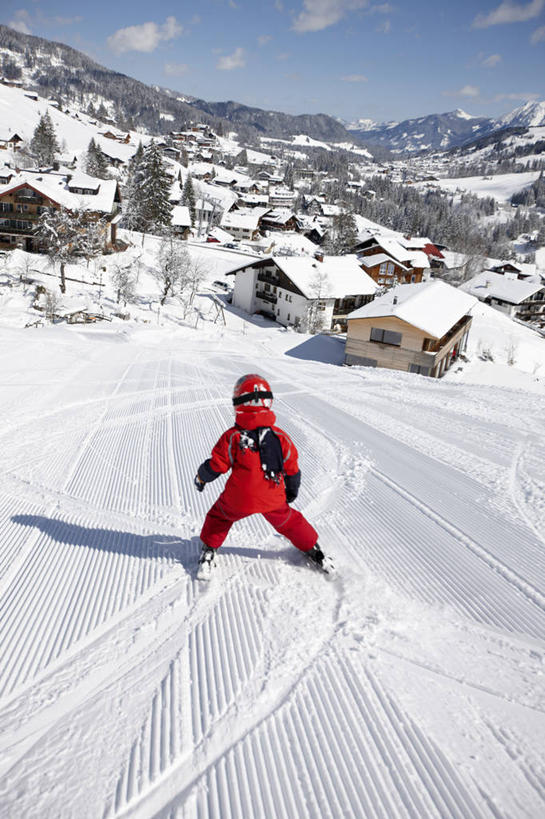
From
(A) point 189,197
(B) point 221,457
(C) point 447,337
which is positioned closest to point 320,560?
(B) point 221,457

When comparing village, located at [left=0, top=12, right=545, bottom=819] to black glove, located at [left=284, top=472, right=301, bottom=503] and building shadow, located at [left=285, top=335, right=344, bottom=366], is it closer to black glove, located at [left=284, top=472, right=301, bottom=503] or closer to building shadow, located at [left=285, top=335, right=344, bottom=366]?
black glove, located at [left=284, top=472, right=301, bottom=503]

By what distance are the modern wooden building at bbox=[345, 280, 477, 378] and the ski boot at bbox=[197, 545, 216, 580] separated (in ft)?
68.6

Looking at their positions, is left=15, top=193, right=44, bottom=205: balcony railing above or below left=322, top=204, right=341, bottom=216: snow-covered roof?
below

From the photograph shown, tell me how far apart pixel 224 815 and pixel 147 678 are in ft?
2.64

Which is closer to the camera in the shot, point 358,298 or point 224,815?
point 224,815

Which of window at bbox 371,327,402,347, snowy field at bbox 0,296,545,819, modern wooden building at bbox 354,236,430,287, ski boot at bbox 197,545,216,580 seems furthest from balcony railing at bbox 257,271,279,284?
ski boot at bbox 197,545,216,580

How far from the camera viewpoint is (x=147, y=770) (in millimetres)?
2025

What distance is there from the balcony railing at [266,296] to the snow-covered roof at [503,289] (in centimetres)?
3753

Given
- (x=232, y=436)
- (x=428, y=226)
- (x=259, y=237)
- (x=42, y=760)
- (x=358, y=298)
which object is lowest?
(x=42, y=760)

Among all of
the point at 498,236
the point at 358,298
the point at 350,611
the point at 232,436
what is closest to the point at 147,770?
the point at 350,611

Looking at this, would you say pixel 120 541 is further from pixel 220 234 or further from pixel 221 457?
pixel 220 234

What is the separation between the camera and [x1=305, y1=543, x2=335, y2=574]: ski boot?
10.9 feet

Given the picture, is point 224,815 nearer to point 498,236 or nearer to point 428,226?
point 428,226

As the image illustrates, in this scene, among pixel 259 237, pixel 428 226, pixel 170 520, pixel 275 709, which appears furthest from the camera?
pixel 428 226
